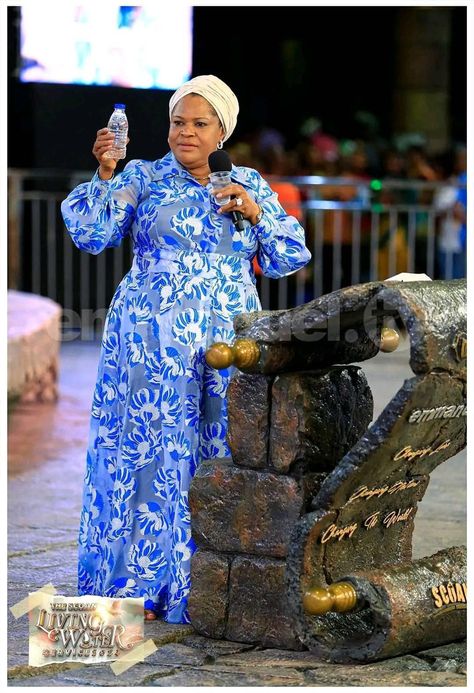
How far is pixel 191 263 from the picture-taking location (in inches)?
183

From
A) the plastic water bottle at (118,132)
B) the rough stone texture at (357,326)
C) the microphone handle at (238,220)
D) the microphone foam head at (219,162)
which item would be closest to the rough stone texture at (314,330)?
the rough stone texture at (357,326)

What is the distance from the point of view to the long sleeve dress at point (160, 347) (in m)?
4.61

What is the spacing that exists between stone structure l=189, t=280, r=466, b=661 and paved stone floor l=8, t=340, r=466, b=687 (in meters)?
0.08

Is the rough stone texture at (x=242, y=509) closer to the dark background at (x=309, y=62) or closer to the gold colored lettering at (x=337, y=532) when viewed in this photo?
the gold colored lettering at (x=337, y=532)

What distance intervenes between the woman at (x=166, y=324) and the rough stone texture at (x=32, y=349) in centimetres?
427

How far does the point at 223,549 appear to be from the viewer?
14.1ft

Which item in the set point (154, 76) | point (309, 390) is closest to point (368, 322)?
point (309, 390)

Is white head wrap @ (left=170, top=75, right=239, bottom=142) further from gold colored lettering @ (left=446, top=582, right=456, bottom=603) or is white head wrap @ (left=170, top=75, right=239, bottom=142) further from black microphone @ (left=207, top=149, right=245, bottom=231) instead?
gold colored lettering @ (left=446, top=582, right=456, bottom=603)

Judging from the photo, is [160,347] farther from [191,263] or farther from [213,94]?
[213,94]

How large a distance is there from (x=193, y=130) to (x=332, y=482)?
4.48ft

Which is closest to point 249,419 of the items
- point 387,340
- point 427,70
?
point 387,340

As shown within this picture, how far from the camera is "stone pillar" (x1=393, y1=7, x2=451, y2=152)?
17.5 meters

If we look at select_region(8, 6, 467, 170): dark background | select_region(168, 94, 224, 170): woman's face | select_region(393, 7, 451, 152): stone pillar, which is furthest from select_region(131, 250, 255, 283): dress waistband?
select_region(8, 6, 467, 170): dark background
